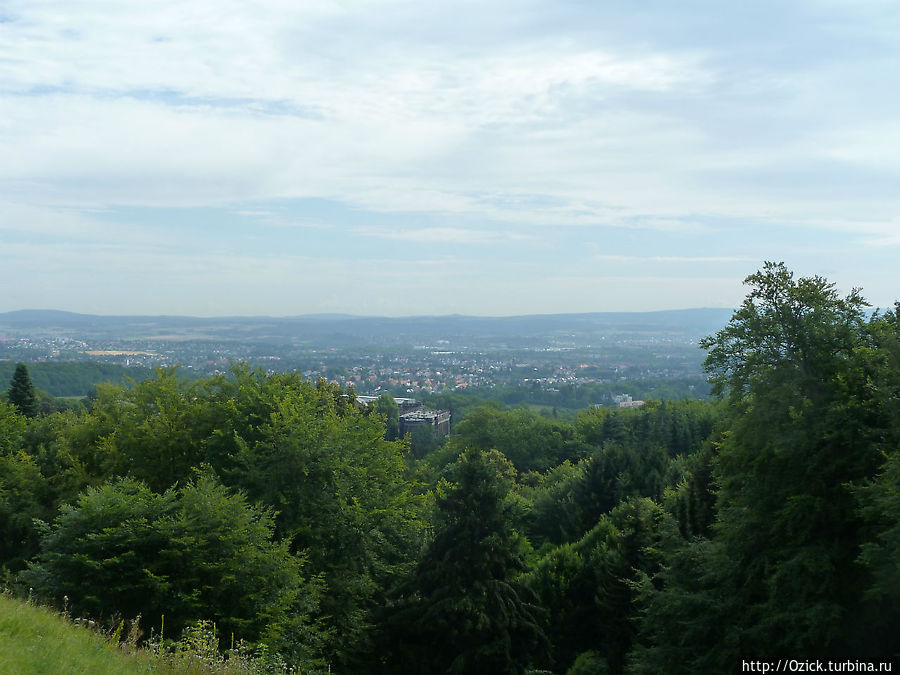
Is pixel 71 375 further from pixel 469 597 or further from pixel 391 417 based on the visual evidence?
pixel 469 597

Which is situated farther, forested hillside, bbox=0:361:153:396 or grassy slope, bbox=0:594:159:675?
forested hillside, bbox=0:361:153:396

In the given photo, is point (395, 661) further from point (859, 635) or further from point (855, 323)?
point (855, 323)

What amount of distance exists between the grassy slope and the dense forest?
92.0 inches

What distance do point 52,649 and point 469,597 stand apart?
11616 mm

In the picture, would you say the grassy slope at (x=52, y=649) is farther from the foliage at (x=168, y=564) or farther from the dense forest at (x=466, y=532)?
the foliage at (x=168, y=564)

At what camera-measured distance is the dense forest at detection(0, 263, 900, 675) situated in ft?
43.7

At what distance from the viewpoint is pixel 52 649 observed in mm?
7824

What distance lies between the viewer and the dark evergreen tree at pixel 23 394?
44906 mm

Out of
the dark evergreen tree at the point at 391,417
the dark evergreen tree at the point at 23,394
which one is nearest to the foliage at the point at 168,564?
the dark evergreen tree at the point at 23,394

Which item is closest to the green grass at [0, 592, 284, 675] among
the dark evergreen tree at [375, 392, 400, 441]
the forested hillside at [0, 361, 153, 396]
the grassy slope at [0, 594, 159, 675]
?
the grassy slope at [0, 594, 159, 675]

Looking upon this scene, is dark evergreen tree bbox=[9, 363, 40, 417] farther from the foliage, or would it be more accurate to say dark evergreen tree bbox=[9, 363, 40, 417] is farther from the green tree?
the green tree

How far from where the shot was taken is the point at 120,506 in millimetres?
14305

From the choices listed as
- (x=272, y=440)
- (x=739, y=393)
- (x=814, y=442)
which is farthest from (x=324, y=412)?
(x=814, y=442)

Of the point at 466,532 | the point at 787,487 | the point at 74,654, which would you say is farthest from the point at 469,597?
the point at 74,654
